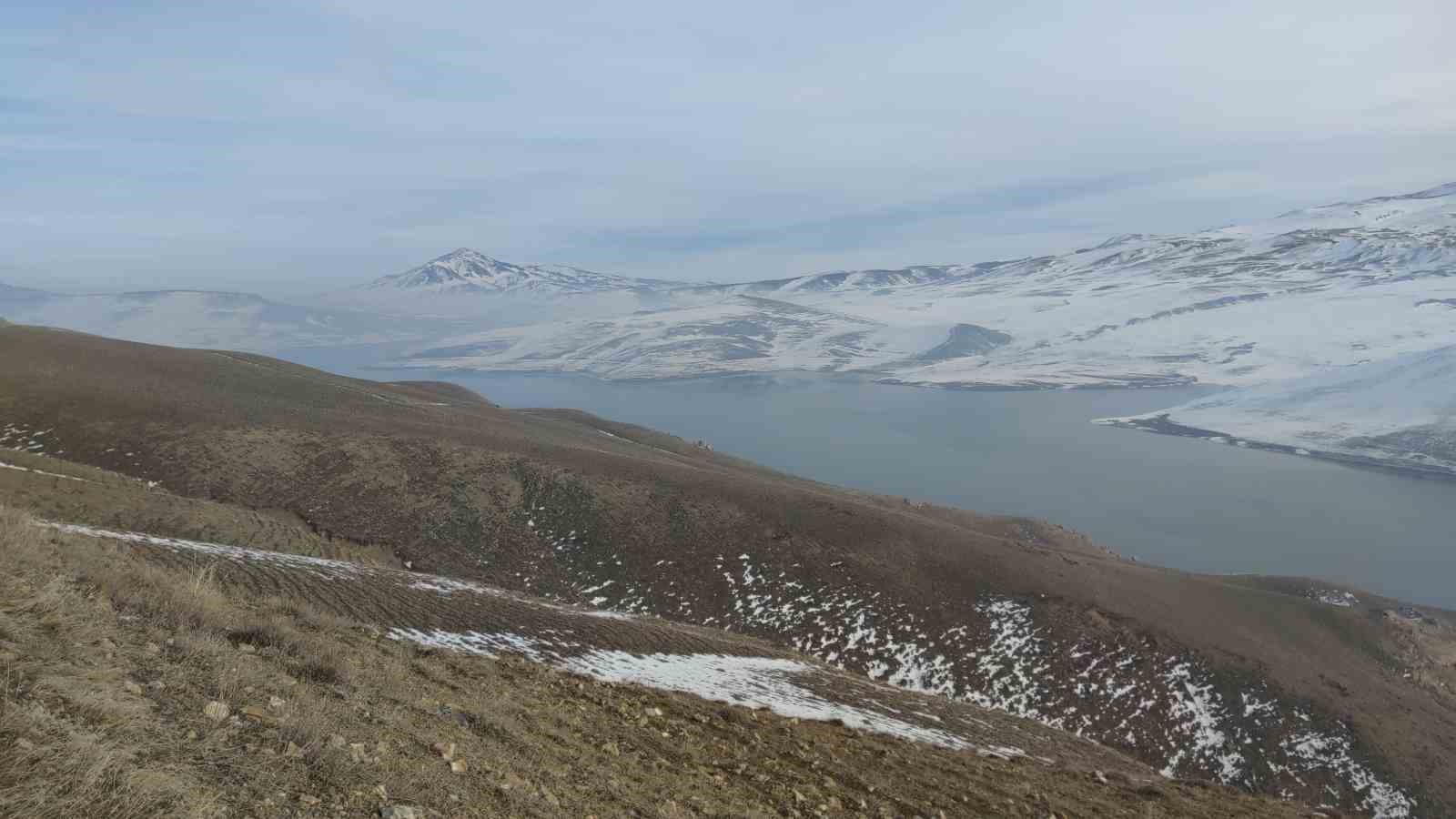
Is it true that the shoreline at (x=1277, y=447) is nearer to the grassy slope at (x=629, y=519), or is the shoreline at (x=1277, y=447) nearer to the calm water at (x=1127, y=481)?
the calm water at (x=1127, y=481)

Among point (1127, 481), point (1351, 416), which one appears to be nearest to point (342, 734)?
point (1127, 481)

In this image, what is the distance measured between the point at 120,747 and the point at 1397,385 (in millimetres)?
155982

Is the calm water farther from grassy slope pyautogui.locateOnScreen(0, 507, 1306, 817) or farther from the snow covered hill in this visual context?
grassy slope pyautogui.locateOnScreen(0, 507, 1306, 817)

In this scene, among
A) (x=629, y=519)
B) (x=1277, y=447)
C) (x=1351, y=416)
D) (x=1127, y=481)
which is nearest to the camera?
(x=629, y=519)

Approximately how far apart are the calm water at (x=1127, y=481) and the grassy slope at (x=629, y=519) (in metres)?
34.3

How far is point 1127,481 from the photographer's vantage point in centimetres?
8538

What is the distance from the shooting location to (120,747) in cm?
410

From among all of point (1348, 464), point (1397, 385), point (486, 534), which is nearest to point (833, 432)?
point (1348, 464)

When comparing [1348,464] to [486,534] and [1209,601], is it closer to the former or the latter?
[1209,601]

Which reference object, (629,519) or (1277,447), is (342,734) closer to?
(629,519)

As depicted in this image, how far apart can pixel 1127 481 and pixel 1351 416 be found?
54435 millimetres

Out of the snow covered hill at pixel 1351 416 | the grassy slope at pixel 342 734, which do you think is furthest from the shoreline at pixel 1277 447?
the grassy slope at pixel 342 734

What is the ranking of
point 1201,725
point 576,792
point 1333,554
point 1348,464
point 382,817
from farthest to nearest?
point 1348,464, point 1333,554, point 1201,725, point 576,792, point 382,817

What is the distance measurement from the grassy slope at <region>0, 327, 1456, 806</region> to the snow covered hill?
91339mm
